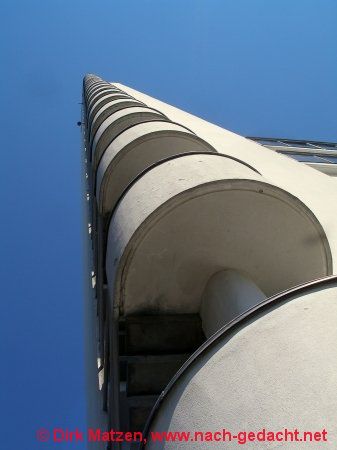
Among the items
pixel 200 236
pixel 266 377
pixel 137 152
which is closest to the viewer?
Result: pixel 266 377

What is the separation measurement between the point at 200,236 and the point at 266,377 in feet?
6.90

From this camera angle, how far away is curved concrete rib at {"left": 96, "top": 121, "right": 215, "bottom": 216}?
6309mm

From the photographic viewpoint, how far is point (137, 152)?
6.41 m

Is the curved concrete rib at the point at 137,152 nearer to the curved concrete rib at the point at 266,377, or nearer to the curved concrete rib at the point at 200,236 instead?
the curved concrete rib at the point at 200,236

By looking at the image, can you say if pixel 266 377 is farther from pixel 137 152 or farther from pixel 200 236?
pixel 137 152

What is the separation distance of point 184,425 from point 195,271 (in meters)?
2.05

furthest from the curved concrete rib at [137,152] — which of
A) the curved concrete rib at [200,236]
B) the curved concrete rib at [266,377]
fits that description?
the curved concrete rib at [266,377]

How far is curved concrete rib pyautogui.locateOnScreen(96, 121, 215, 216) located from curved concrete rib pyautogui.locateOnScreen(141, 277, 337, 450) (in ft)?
13.6

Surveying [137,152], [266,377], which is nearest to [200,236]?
[266,377]

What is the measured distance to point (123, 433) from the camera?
4262 millimetres

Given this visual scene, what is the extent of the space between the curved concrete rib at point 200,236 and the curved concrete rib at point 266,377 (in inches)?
59.1

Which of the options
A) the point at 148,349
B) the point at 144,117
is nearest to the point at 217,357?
the point at 148,349

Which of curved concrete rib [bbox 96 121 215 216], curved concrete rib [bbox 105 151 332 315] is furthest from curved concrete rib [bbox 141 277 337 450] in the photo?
curved concrete rib [bbox 96 121 215 216]

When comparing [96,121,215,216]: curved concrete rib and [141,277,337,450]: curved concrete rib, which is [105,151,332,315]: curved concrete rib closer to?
[141,277,337,450]: curved concrete rib
